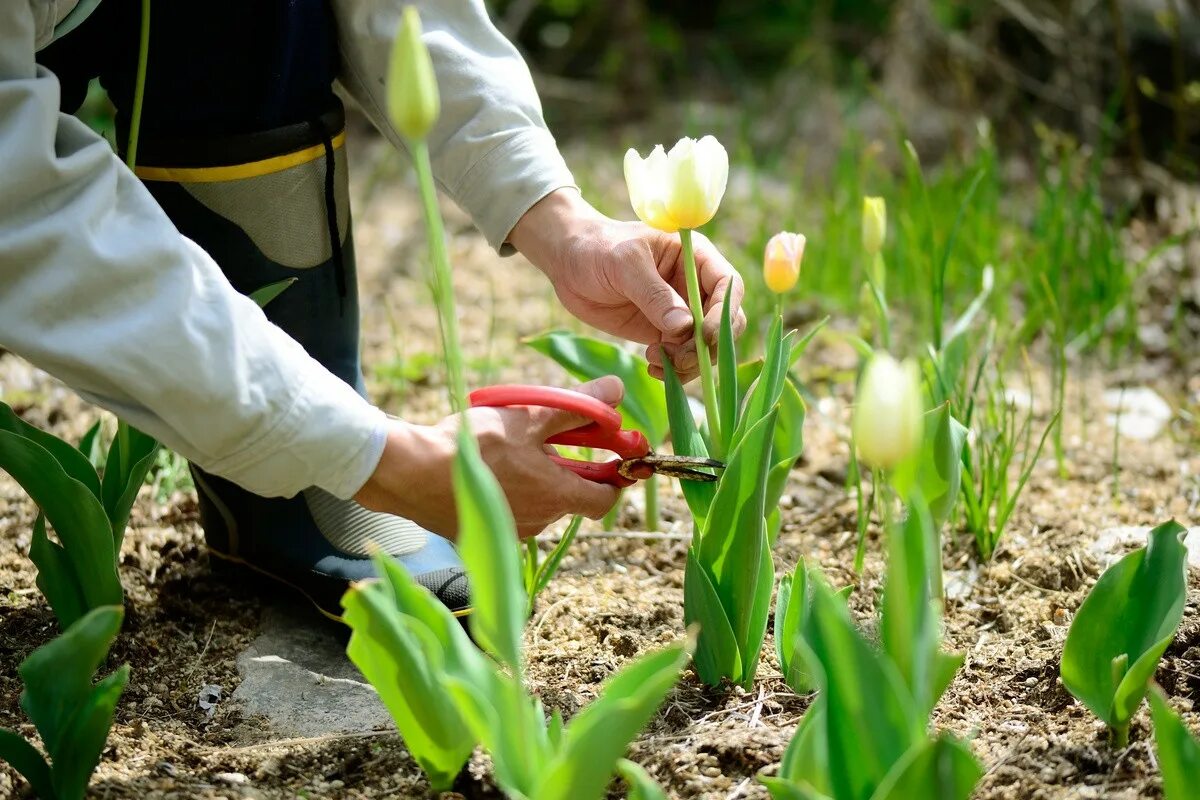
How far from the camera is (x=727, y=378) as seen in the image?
112cm

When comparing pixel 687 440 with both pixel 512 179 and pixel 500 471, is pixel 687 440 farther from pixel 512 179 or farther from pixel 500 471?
pixel 512 179

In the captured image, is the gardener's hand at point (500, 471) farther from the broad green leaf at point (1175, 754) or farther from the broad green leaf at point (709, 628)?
the broad green leaf at point (1175, 754)

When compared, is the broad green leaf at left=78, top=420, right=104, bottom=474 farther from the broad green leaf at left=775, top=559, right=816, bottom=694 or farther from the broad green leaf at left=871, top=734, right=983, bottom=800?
the broad green leaf at left=871, top=734, right=983, bottom=800

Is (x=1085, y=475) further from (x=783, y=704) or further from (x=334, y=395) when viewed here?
(x=334, y=395)

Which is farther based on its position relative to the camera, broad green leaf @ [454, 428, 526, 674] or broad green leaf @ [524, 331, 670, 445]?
broad green leaf @ [524, 331, 670, 445]

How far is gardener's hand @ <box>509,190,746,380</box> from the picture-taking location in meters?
1.19

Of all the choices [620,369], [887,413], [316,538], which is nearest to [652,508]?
[620,369]

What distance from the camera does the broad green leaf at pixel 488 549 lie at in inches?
30.4

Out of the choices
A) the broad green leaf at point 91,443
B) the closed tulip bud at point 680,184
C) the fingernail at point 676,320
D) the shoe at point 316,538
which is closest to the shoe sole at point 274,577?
the shoe at point 316,538

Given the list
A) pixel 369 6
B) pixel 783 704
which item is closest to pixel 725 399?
pixel 783 704

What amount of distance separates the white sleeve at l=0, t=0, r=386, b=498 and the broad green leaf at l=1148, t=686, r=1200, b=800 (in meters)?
0.60

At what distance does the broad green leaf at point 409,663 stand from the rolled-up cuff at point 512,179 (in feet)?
1.77

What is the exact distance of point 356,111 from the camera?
4.09 meters

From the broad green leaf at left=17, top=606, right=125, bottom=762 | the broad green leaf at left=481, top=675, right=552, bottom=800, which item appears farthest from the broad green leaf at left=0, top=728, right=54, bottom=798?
the broad green leaf at left=481, top=675, right=552, bottom=800
